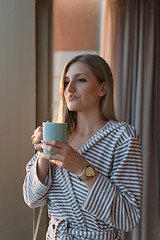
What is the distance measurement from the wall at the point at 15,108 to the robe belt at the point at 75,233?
0.66 ft

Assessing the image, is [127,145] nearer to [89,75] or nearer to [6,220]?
[89,75]

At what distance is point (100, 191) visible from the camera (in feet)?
2.31

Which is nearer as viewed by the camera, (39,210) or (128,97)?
(39,210)

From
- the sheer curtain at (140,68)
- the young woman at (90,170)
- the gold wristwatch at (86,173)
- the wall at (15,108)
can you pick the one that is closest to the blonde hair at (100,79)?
the young woman at (90,170)

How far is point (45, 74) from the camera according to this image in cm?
138

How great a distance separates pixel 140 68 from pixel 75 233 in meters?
1.39

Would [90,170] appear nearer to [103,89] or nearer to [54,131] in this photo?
[54,131]

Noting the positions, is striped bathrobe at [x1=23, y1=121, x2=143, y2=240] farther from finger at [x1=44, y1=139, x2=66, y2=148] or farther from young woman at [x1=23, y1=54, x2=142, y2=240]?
finger at [x1=44, y1=139, x2=66, y2=148]

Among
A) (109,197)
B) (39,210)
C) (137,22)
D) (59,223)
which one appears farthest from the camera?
(137,22)

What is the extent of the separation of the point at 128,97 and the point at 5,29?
1208 millimetres

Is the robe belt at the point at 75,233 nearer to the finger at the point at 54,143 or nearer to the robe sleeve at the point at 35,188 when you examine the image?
the robe sleeve at the point at 35,188

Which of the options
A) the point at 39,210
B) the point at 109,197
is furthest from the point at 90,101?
the point at 39,210

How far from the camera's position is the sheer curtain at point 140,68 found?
180cm

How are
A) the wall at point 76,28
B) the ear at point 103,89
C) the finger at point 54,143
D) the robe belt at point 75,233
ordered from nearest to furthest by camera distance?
1. the finger at point 54,143
2. the robe belt at point 75,233
3. the ear at point 103,89
4. the wall at point 76,28
